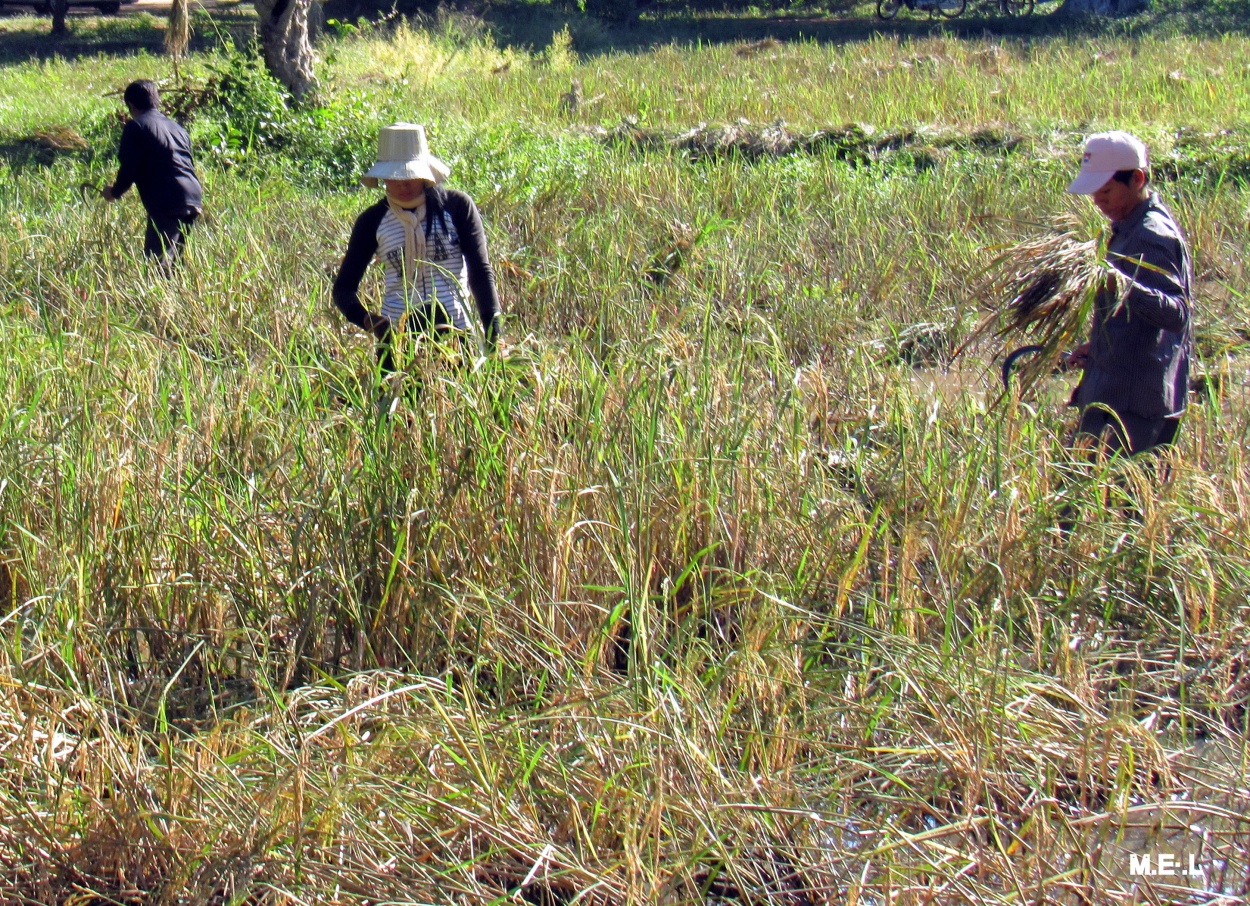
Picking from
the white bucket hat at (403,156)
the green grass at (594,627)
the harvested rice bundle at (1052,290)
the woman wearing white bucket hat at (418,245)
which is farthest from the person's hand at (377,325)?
the harvested rice bundle at (1052,290)

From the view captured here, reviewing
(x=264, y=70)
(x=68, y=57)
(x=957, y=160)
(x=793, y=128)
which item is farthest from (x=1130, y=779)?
(x=68, y=57)

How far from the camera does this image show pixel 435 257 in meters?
4.07

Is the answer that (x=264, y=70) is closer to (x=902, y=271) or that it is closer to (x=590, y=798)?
(x=902, y=271)

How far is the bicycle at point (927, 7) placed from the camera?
27.0 m

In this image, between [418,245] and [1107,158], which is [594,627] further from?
[1107,158]

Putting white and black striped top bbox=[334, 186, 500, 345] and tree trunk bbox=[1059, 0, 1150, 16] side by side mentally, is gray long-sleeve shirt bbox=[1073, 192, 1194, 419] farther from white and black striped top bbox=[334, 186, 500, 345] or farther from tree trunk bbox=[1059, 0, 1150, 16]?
tree trunk bbox=[1059, 0, 1150, 16]

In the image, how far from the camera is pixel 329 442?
3.42 meters

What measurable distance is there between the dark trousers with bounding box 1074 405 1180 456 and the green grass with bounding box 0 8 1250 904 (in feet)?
0.36

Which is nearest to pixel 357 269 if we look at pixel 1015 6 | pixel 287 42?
pixel 287 42

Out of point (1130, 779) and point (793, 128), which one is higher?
point (793, 128)

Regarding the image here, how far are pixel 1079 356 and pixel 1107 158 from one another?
62 cm

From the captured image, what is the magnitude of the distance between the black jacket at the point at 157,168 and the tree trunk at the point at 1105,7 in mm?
22206

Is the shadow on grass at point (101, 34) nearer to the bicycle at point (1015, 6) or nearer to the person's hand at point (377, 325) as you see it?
the bicycle at point (1015, 6)

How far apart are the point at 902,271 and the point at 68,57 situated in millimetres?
19000
